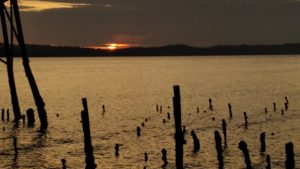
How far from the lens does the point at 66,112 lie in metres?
64.7

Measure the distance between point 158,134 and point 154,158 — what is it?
10.0 metres

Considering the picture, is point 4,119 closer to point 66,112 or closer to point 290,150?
point 66,112

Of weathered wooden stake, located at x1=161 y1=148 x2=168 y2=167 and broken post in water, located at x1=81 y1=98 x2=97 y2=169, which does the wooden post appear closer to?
weathered wooden stake, located at x1=161 y1=148 x2=168 y2=167

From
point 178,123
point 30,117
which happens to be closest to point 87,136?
point 178,123

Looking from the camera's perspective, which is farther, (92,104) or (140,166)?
(92,104)

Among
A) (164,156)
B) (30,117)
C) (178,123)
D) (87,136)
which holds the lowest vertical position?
(30,117)

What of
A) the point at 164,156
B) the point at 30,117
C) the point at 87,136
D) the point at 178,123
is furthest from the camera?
the point at 30,117

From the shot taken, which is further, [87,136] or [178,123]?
[178,123]

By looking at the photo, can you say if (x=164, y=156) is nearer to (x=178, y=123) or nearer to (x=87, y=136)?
(x=178, y=123)

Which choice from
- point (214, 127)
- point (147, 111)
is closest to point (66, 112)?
point (147, 111)

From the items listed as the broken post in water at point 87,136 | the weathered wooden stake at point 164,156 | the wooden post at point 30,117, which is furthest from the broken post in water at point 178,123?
the wooden post at point 30,117

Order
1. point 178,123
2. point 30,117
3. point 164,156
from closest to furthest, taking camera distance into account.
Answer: point 178,123 < point 164,156 < point 30,117

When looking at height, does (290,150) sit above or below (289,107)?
above

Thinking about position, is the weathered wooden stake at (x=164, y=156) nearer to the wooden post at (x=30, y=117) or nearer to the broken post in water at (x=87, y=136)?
the broken post in water at (x=87, y=136)
